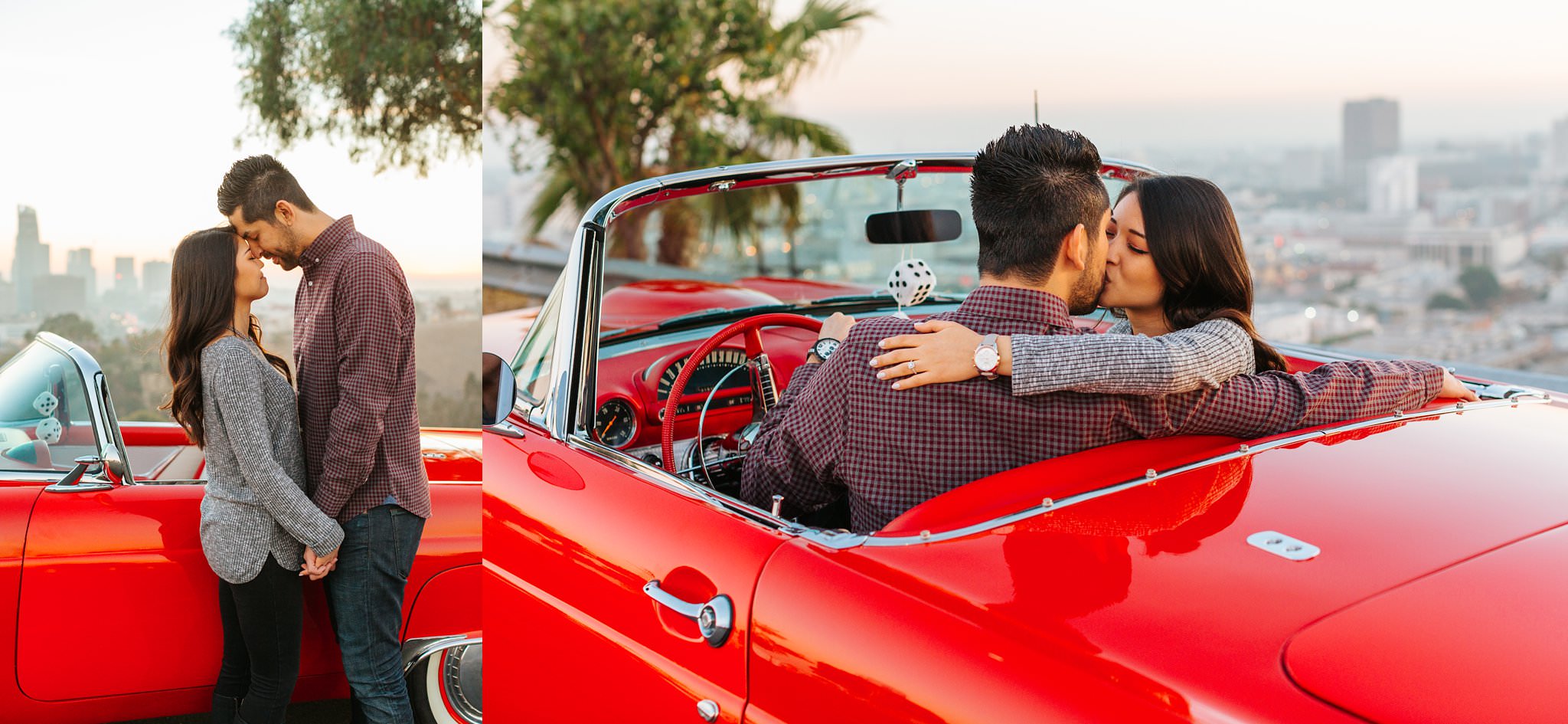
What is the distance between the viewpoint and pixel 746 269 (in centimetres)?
1068

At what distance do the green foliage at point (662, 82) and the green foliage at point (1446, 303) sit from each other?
4.84 metres

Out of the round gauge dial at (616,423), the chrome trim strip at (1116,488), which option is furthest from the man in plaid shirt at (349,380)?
the chrome trim strip at (1116,488)

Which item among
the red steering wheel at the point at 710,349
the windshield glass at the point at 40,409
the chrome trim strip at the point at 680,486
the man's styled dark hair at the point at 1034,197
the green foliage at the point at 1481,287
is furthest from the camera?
the green foliage at the point at 1481,287

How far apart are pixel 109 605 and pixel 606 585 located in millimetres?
1356

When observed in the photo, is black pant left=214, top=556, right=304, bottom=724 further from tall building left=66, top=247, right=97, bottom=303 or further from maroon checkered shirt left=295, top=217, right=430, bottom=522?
tall building left=66, top=247, right=97, bottom=303

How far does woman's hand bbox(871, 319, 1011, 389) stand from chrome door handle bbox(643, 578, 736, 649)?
1.35 ft

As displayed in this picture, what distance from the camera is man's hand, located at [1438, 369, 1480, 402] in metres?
2.08

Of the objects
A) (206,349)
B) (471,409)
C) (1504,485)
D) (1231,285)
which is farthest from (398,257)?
(1504,485)

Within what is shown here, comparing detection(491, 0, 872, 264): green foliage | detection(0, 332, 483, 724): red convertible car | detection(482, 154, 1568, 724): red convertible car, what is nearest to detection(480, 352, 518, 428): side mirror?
detection(482, 154, 1568, 724): red convertible car

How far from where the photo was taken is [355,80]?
9.87ft

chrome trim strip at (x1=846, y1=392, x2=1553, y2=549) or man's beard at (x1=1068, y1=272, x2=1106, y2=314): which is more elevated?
man's beard at (x1=1068, y1=272, x2=1106, y2=314)

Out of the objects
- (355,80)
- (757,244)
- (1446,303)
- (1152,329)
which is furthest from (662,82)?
(1152,329)

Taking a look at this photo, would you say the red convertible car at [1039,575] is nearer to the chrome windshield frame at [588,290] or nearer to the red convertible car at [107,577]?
the chrome windshield frame at [588,290]

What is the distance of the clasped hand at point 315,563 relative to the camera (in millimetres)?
2311
